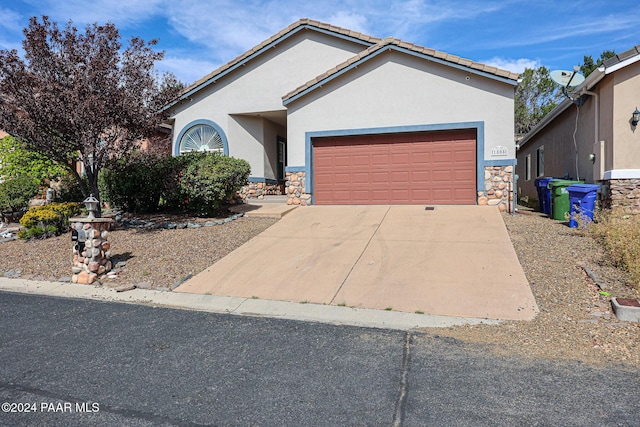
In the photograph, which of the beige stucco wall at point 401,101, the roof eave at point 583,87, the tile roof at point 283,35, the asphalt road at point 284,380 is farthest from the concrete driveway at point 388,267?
the tile roof at point 283,35

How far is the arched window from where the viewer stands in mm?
16438

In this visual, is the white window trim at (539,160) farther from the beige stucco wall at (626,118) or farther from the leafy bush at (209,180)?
the leafy bush at (209,180)

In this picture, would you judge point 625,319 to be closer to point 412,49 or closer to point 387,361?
point 387,361

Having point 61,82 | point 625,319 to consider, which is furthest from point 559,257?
point 61,82

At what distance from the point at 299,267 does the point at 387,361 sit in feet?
12.5

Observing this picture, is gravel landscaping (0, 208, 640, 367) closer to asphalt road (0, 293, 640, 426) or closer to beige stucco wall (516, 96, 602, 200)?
asphalt road (0, 293, 640, 426)

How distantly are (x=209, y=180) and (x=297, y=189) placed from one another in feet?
11.5

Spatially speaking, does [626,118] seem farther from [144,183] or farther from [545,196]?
[144,183]

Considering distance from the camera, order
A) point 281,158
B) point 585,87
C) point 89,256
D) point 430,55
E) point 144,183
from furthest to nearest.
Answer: point 281,158 → point 144,183 → point 430,55 → point 585,87 → point 89,256

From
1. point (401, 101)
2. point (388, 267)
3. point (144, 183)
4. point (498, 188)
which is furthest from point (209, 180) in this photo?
point (498, 188)

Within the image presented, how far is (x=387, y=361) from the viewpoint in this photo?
4281mm

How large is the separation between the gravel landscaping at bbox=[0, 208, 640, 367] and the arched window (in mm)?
5029

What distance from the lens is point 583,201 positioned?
10.5 meters

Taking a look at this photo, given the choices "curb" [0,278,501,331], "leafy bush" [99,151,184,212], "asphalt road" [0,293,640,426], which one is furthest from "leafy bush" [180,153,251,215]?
"asphalt road" [0,293,640,426]
